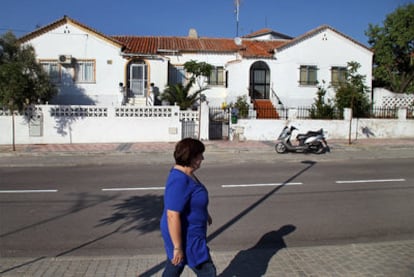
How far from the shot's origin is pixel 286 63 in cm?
2662

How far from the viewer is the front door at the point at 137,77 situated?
25.9m

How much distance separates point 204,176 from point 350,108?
41.5 ft

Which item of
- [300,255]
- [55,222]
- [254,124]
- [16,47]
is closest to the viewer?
[300,255]

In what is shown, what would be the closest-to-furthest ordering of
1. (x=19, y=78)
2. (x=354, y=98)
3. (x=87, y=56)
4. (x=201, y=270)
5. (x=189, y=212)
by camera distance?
(x=189, y=212) < (x=201, y=270) < (x=19, y=78) < (x=354, y=98) < (x=87, y=56)

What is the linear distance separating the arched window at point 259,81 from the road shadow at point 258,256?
2144 cm

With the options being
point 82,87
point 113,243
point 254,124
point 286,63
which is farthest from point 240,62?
point 113,243

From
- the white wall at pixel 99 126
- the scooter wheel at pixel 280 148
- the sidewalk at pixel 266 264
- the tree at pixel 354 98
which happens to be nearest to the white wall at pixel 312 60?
the tree at pixel 354 98

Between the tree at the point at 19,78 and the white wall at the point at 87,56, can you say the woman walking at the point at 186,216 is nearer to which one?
the tree at the point at 19,78

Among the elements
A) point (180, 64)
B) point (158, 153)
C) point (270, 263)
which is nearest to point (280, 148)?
point (158, 153)

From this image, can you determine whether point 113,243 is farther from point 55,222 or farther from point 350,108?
point 350,108

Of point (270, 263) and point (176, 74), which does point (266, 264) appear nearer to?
point (270, 263)

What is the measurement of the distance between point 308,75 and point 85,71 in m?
14.9

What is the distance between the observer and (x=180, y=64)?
1075 inches

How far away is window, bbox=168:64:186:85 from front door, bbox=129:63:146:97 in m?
2.01
